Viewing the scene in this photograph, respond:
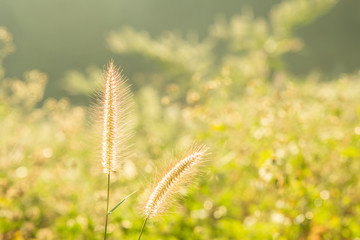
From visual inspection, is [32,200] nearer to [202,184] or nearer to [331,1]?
[202,184]

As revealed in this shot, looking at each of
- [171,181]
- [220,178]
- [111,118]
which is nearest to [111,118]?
[111,118]

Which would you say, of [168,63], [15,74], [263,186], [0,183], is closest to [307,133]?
[263,186]

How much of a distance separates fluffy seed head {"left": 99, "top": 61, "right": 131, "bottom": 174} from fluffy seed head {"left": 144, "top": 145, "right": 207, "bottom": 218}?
126 mm

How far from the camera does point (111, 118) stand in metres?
0.74

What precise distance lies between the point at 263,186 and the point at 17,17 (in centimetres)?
862

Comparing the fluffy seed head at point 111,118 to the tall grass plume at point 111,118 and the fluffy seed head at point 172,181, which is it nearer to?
the tall grass plume at point 111,118

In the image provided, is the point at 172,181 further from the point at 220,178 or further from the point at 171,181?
the point at 220,178

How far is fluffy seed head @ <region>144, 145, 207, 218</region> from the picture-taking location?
71 centimetres

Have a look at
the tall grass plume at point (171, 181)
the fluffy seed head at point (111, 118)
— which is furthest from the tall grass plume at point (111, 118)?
the tall grass plume at point (171, 181)

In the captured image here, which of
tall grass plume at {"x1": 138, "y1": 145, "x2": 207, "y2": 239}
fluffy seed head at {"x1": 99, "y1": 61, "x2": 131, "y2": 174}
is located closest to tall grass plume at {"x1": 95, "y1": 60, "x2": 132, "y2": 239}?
fluffy seed head at {"x1": 99, "y1": 61, "x2": 131, "y2": 174}

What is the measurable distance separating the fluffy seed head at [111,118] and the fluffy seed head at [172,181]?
5.0 inches

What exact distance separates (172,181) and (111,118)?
0.22 m

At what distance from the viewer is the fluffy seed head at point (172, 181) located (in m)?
0.71

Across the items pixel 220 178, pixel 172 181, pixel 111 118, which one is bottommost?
pixel 172 181
